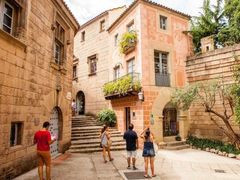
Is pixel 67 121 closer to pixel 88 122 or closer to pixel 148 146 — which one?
pixel 88 122

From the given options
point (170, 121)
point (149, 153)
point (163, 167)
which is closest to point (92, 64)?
point (170, 121)

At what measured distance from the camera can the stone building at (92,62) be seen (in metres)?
18.6

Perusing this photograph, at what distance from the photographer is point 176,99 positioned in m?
12.2

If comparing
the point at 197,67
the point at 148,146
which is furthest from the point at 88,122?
the point at 148,146

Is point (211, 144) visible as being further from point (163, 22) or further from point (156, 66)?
point (163, 22)

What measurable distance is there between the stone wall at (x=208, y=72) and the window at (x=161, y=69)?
1.72m

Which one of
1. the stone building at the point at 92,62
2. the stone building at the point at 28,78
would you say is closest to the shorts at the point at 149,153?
the stone building at the point at 28,78

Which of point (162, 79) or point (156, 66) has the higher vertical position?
point (156, 66)

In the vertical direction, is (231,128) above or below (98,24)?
below

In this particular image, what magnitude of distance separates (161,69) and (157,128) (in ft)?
12.2

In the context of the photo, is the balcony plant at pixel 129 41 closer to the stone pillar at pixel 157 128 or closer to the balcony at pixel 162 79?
the balcony at pixel 162 79

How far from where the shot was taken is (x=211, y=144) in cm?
1227

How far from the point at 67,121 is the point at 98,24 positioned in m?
11.0

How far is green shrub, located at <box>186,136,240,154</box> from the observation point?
36.2 feet
